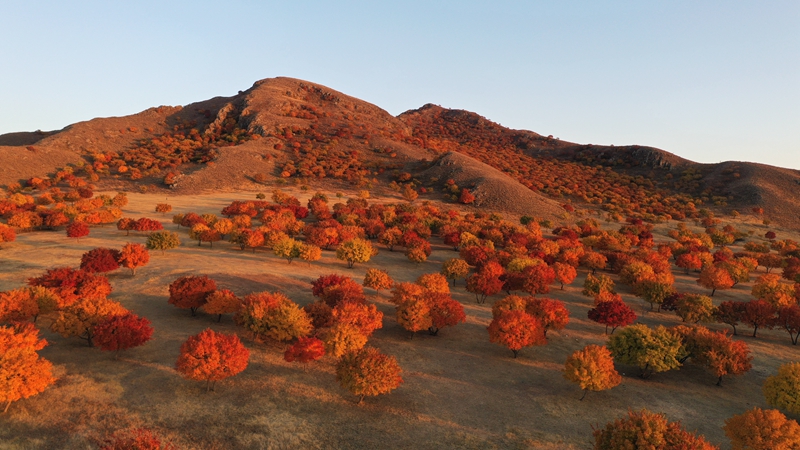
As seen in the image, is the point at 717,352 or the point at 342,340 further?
the point at 717,352

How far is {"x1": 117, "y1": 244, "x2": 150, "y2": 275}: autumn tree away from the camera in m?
38.7

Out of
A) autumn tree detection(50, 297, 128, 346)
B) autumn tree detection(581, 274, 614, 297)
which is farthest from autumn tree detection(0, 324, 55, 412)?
autumn tree detection(581, 274, 614, 297)

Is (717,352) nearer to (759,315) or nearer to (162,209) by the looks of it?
(759,315)

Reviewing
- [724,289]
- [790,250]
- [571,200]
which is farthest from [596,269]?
[571,200]

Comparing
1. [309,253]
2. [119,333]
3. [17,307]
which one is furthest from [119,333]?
[309,253]

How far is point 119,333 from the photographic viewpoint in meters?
24.5

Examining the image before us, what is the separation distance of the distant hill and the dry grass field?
6581 centimetres

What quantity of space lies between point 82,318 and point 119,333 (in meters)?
3.65

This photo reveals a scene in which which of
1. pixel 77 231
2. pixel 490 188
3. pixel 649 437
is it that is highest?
pixel 490 188

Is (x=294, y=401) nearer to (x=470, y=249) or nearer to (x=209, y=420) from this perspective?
(x=209, y=420)

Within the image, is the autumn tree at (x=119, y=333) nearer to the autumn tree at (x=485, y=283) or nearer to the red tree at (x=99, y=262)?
the red tree at (x=99, y=262)

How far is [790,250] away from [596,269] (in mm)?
36518

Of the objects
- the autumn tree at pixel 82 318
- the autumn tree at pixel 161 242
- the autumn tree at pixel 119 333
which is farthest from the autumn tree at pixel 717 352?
the autumn tree at pixel 161 242

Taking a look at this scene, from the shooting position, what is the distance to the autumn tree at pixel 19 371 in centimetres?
1880
